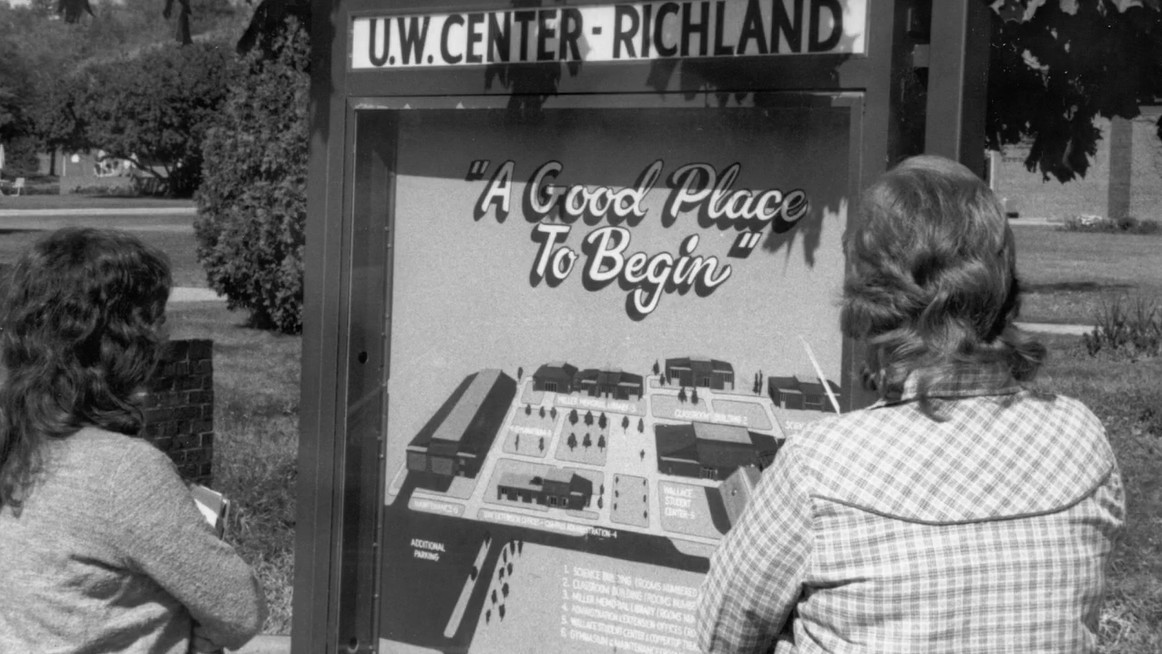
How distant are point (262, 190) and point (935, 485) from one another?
998 cm

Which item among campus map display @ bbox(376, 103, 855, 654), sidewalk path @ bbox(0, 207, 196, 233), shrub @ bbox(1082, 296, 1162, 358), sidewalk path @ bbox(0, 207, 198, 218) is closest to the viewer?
campus map display @ bbox(376, 103, 855, 654)

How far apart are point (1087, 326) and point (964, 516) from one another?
32.0ft

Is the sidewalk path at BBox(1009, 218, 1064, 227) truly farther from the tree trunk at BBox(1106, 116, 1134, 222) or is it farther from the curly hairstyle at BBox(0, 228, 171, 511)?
the curly hairstyle at BBox(0, 228, 171, 511)

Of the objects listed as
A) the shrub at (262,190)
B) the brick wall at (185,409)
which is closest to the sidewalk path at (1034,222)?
the shrub at (262,190)

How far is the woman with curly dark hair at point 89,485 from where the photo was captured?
2158 millimetres

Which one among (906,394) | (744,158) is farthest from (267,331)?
(906,394)

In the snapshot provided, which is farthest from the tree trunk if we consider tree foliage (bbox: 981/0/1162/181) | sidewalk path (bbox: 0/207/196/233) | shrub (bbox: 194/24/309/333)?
tree foliage (bbox: 981/0/1162/181)

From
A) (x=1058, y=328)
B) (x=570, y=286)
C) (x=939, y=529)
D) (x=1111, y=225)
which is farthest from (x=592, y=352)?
(x=1111, y=225)

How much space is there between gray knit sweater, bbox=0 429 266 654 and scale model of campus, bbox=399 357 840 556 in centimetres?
91

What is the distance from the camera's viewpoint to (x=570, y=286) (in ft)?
9.70

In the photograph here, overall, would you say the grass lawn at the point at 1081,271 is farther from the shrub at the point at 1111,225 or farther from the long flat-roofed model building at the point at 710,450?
the long flat-roofed model building at the point at 710,450

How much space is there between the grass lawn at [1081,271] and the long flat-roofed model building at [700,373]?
5.44m

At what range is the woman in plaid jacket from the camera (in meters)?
1.79

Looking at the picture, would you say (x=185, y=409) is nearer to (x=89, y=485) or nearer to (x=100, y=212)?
(x=89, y=485)
